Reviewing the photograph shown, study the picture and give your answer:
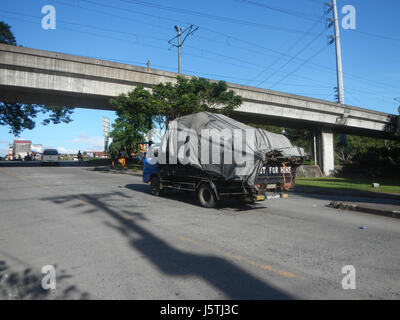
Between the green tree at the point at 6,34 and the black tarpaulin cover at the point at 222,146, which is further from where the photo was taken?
the green tree at the point at 6,34

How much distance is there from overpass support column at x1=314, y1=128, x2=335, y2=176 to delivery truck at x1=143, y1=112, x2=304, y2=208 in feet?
87.5

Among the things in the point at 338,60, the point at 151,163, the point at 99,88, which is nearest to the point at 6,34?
the point at 99,88

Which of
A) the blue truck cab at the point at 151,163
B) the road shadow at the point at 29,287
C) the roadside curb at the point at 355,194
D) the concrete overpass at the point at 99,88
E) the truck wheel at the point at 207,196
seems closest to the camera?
the road shadow at the point at 29,287

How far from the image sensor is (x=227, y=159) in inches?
312

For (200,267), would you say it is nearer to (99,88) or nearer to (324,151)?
(99,88)

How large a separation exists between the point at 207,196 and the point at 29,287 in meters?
5.86

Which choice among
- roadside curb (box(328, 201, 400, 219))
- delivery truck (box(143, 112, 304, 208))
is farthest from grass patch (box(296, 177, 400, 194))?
delivery truck (box(143, 112, 304, 208))

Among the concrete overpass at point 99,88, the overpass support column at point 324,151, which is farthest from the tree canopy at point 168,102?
the overpass support column at point 324,151

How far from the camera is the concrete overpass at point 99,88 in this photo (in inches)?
740

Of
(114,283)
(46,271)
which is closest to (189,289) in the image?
(114,283)

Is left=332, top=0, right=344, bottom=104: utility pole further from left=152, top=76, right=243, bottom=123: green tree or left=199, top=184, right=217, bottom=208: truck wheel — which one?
left=199, top=184, right=217, bottom=208: truck wheel

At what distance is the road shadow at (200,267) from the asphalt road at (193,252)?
0.5 inches

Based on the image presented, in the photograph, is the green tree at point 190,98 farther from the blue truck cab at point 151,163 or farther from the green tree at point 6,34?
the green tree at point 6,34
